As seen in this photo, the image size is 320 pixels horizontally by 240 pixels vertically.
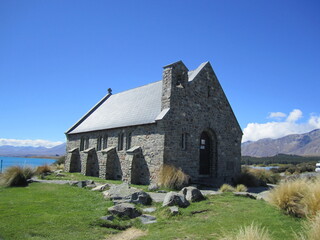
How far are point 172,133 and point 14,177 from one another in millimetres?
9985

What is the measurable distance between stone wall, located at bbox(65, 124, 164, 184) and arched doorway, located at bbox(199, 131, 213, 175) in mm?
4332

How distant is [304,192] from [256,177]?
1161 cm

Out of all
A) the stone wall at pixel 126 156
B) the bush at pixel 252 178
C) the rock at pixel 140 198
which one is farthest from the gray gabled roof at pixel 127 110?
the bush at pixel 252 178

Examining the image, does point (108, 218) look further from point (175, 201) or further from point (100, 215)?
point (175, 201)

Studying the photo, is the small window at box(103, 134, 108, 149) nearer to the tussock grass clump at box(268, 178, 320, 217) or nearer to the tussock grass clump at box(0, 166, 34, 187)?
the tussock grass clump at box(0, 166, 34, 187)

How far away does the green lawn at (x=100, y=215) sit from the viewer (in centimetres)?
670

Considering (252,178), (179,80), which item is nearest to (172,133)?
(179,80)

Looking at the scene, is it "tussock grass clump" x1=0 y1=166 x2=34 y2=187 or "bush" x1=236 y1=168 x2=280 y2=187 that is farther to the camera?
"bush" x1=236 y1=168 x2=280 y2=187

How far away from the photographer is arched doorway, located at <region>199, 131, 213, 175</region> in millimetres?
19562

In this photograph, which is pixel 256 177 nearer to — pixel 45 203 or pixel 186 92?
pixel 186 92

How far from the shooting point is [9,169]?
15.5 m

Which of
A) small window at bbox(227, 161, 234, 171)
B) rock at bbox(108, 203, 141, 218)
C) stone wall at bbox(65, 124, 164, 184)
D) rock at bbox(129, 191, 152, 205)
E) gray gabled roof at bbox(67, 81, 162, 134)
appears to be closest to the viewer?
rock at bbox(108, 203, 141, 218)

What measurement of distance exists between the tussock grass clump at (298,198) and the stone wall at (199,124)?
28.6ft

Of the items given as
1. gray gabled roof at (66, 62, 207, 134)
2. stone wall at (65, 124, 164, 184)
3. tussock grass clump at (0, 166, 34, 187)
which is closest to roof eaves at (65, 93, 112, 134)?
gray gabled roof at (66, 62, 207, 134)
